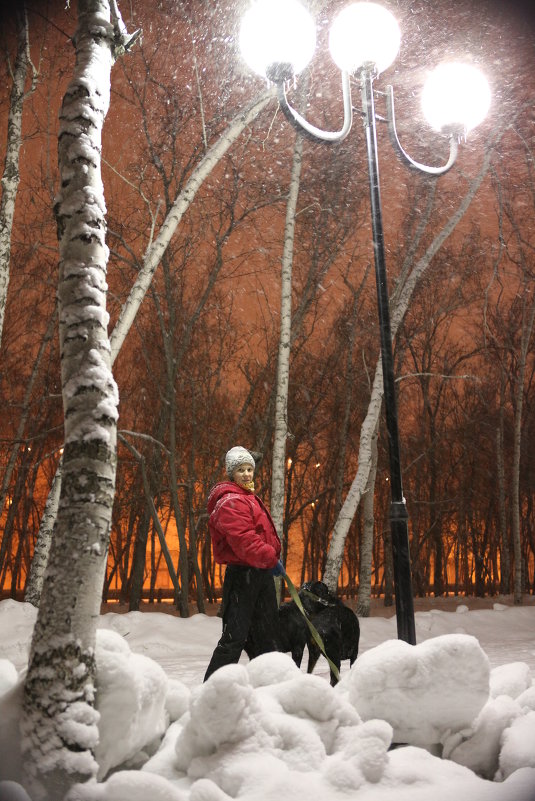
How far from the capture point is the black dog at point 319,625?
4266 millimetres

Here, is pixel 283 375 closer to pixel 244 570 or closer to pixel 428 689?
pixel 244 570

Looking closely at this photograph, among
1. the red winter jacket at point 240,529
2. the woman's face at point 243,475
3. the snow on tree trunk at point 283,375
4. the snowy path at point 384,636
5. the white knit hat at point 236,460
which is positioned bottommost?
the snowy path at point 384,636

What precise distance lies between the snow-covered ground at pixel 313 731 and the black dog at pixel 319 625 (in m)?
1.18

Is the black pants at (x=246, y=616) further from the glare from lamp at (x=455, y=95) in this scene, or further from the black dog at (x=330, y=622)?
the glare from lamp at (x=455, y=95)

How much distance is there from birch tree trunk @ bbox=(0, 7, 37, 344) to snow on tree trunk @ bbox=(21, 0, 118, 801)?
479cm

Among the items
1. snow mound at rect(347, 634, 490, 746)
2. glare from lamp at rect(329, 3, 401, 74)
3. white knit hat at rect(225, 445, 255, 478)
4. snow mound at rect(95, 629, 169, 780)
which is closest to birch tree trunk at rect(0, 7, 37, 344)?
white knit hat at rect(225, 445, 255, 478)

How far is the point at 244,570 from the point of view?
391 cm

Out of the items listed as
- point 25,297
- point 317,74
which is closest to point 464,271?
point 317,74

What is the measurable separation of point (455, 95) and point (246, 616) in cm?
438

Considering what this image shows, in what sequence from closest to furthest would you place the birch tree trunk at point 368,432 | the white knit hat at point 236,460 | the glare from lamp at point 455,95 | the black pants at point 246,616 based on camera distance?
the black pants at point 246,616 → the white knit hat at point 236,460 → the glare from lamp at point 455,95 → the birch tree trunk at point 368,432

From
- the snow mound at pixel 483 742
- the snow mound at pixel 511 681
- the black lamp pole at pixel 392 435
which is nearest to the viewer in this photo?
the snow mound at pixel 483 742

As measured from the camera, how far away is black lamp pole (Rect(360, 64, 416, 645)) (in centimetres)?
352

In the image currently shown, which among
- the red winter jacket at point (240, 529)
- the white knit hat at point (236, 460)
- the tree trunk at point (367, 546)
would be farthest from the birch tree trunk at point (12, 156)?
the tree trunk at point (367, 546)

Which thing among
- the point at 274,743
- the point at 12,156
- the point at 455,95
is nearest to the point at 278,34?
the point at 455,95
